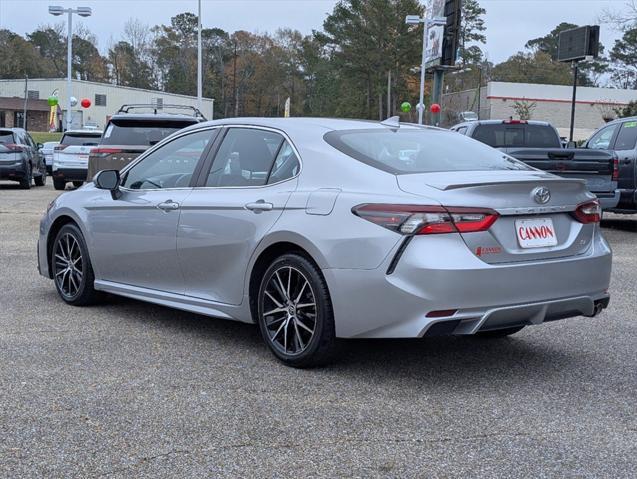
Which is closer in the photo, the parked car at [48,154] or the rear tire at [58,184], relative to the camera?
the rear tire at [58,184]

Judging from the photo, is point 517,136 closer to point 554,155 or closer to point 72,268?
point 554,155

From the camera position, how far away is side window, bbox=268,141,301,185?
5276 millimetres

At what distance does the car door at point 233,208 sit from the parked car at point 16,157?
58.5 feet

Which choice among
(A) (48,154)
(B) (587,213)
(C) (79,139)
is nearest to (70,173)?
(C) (79,139)

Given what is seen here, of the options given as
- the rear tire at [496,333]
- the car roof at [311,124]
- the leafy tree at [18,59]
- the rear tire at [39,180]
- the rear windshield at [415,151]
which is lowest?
the rear tire at [39,180]

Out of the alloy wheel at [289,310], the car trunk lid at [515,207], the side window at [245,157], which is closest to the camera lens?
the car trunk lid at [515,207]

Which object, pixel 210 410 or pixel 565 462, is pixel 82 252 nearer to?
pixel 210 410

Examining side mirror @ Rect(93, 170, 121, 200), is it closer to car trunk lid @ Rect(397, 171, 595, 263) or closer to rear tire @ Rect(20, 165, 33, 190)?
car trunk lid @ Rect(397, 171, 595, 263)

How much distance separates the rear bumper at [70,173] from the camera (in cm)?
2228

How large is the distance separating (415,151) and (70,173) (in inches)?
729

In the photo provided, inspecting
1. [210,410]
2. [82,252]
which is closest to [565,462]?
[210,410]

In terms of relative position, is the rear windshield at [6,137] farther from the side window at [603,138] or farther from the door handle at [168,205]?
the door handle at [168,205]

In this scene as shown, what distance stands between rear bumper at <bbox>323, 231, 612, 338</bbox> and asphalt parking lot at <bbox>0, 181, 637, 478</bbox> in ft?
1.31

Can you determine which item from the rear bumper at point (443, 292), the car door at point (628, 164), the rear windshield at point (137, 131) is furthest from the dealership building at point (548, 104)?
the rear bumper at point (443, 292)
